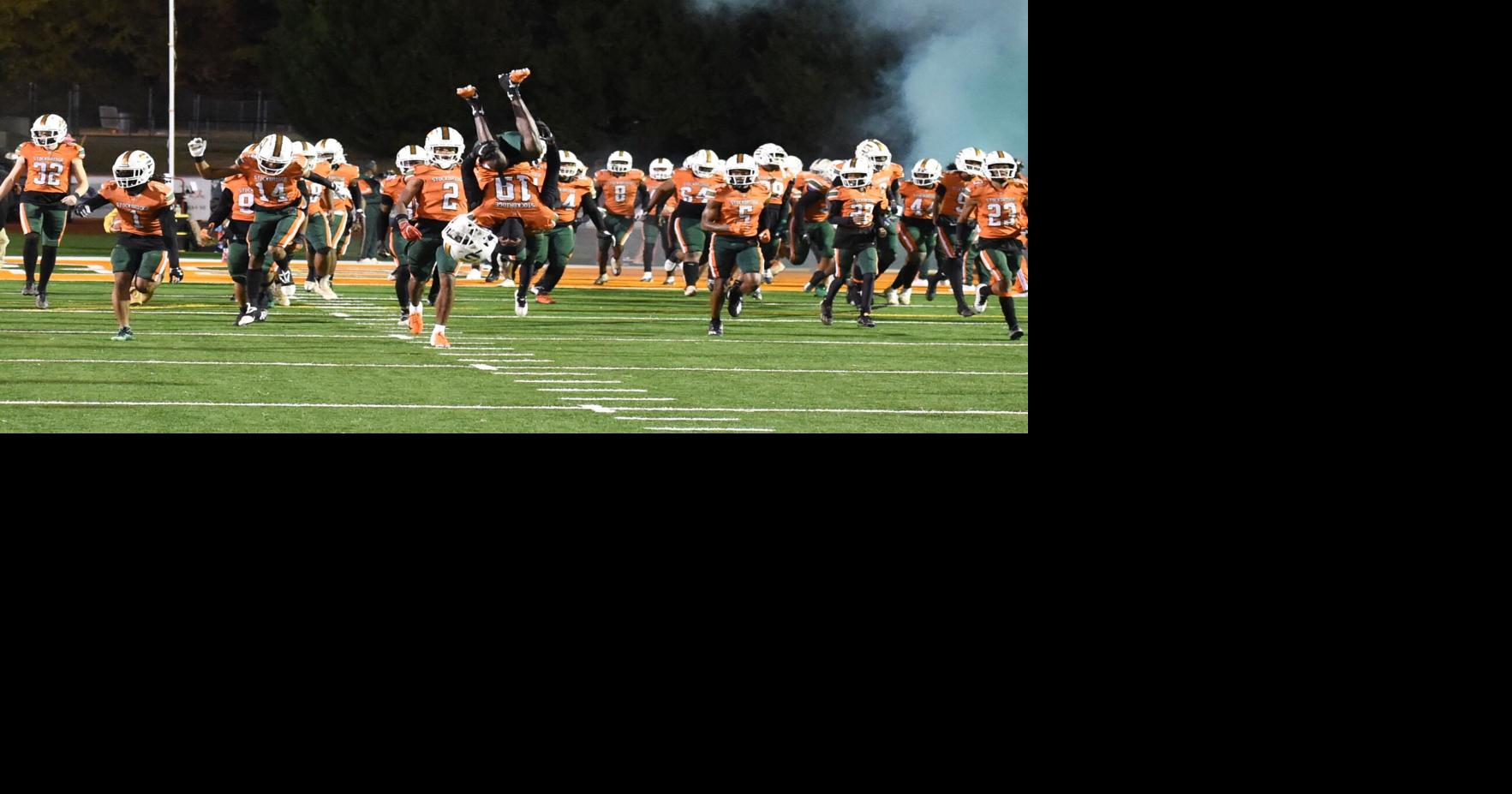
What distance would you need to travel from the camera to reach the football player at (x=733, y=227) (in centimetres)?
1702

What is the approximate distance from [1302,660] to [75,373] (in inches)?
364

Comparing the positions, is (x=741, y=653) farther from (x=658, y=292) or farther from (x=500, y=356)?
(x=658, y=292)

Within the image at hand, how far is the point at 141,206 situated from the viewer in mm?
15102

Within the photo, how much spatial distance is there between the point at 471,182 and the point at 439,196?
37 centimetres

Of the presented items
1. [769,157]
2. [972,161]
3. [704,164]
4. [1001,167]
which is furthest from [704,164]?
[1001,167]

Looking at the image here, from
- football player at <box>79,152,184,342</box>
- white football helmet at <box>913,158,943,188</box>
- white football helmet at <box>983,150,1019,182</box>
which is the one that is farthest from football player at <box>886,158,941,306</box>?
football player at <box>79,152,184,342</box>

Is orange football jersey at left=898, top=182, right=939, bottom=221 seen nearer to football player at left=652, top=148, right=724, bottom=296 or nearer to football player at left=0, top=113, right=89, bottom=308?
football player at left=652, top=148, right=724, bottom=296

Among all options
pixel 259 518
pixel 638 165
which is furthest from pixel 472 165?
pixel 638 165

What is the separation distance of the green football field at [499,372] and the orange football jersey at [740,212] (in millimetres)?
776

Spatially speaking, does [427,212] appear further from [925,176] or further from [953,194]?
[925,176]

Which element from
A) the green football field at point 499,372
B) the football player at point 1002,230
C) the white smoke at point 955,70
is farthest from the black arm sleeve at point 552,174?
the white smoke at point 955,70

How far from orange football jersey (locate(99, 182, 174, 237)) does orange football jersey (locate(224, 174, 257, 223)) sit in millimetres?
1918

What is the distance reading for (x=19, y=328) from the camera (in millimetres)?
15711

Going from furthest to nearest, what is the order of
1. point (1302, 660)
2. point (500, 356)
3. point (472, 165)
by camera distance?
point (472, 165)
point (500, 356)
point (1302, 660)
